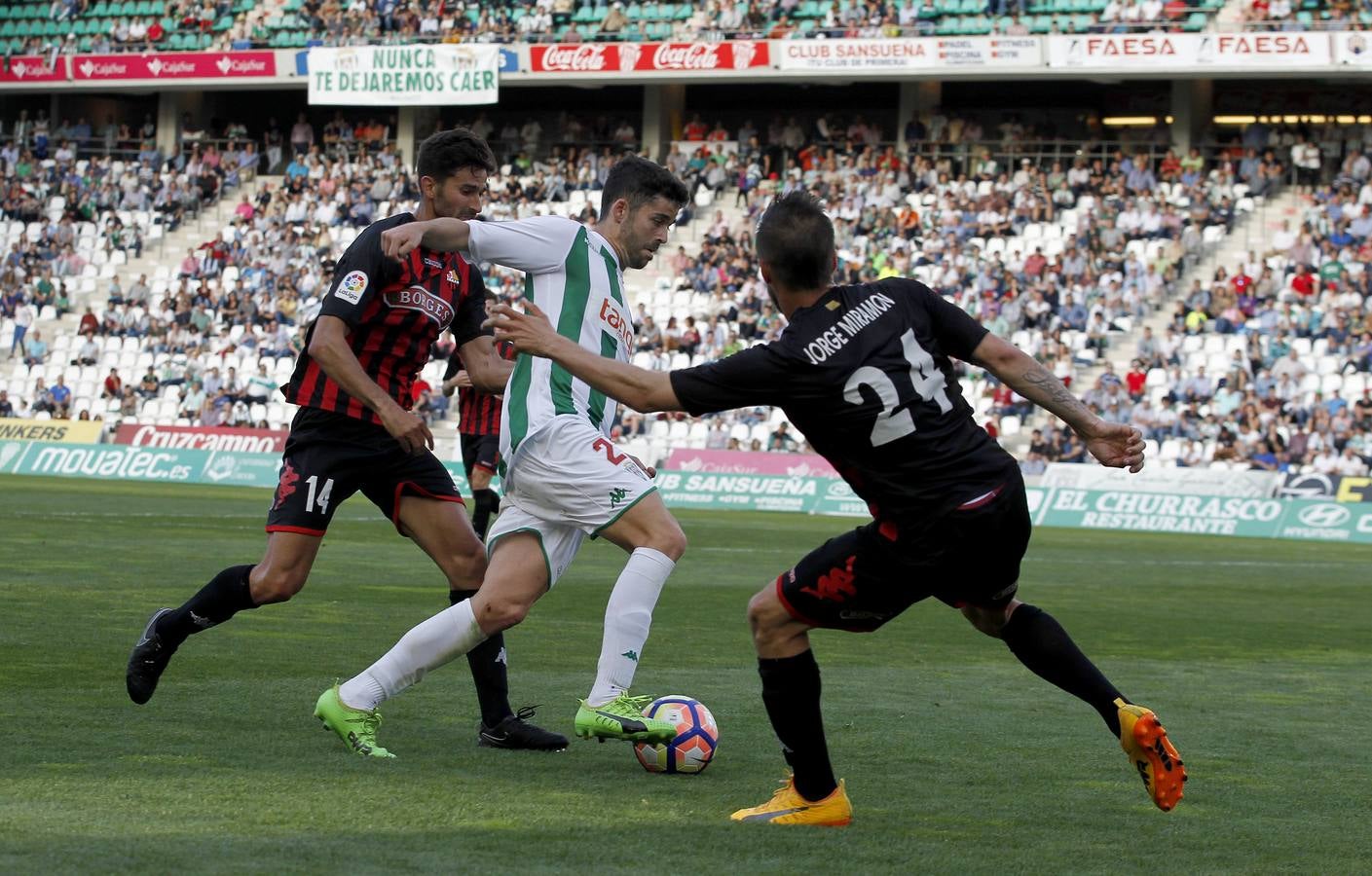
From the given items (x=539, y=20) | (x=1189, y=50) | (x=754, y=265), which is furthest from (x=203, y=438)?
(x=1189, y=50)

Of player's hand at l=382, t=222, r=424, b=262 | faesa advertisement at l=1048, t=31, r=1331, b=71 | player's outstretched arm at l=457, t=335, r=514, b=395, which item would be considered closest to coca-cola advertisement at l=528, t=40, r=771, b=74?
faesa advertisement at l=1048, t=31, r=1331, b=71

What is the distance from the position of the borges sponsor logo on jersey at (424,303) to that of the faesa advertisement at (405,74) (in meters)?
35.3

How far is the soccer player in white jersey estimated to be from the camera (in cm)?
657

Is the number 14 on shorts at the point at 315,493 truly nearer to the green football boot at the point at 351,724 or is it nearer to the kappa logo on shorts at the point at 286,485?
the kappa logo on shorts at the point at 286,485

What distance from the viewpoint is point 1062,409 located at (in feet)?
19.3

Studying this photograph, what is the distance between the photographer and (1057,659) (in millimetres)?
5973

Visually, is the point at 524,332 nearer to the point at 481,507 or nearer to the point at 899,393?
the point at 899,393

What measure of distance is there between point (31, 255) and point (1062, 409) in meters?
41.8

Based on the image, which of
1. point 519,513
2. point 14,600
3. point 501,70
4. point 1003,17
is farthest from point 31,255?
point 519,513

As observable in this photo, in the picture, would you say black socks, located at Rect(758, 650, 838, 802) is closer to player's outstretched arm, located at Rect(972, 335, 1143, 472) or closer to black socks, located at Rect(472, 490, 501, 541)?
player's outstretched arm, located at Rect(972, 335, 1143, 472)

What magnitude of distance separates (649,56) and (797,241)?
3607 cm

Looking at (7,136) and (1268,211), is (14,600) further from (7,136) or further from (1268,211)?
(7,136)

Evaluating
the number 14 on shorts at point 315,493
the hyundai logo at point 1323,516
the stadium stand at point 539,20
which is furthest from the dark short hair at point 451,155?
the stadium stand at point 539,20

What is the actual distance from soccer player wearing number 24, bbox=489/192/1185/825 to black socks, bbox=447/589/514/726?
151 cm
